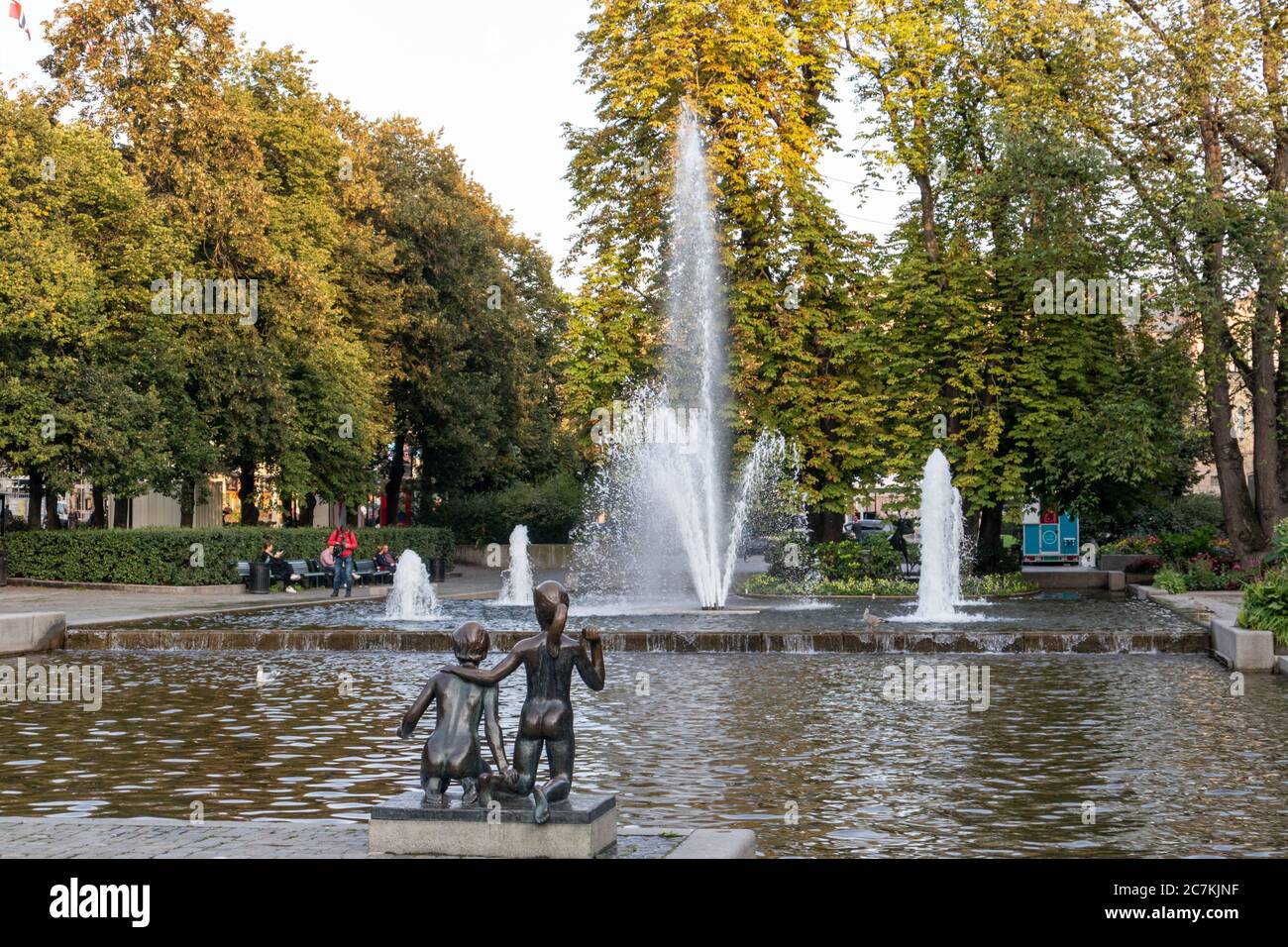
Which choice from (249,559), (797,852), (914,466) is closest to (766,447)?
(914,466)

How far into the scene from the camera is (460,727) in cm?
814

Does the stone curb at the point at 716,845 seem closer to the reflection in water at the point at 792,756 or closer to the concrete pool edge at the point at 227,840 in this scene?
the concrete pool edge at the point at 227,840

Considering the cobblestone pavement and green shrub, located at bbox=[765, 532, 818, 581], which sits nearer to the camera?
the cobblestone pavement

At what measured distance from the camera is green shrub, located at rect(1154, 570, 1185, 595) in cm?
3422

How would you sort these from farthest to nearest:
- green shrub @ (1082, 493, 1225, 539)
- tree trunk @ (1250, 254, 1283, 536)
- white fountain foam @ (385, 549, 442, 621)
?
green shrub @ (1082, 493, 1225, 539) < tree trunk @ (1250, 254, 1283, 536) < white fountain foam @ (385, 549, 442, 621)

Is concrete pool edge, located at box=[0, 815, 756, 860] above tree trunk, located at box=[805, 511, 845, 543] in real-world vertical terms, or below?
below

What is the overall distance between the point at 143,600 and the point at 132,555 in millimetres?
4598

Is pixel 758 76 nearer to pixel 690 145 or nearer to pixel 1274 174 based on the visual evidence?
pixel 690 145

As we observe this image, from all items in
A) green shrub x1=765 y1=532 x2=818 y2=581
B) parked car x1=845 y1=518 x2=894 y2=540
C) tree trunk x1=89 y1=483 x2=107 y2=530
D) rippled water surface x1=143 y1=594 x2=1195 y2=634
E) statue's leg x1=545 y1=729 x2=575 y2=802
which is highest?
tree trunk x1=89 y1=483 x2=107 y2=530

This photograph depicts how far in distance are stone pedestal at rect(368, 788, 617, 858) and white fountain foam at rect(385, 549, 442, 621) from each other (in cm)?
2221

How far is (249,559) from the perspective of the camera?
39.8 m

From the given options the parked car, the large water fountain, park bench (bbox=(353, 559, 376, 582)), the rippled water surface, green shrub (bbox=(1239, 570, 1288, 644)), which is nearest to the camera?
green shrub (bbox=(1239, 570, 1288, 644))

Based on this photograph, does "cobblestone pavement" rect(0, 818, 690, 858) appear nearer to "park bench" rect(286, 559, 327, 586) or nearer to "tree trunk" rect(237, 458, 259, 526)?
"park bench" rect(286, 559, 327, 586)

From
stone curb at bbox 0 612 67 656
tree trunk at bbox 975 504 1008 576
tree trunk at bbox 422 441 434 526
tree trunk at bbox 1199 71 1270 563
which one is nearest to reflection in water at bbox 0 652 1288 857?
stone curb at bbox 0 612 67 656
